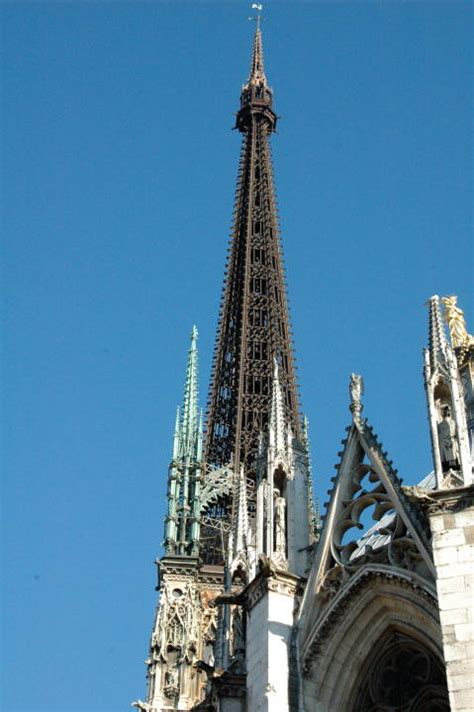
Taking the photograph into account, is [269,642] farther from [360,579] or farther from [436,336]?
[436,336]

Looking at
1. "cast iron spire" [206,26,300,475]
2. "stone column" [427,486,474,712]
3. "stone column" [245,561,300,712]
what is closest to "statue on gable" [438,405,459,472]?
"stone column" [427,486,474,712]

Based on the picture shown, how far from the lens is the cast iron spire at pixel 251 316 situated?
50906 millimetres

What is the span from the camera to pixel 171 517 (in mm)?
45031

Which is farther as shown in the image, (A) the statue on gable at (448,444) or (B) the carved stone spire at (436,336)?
(B) the carved stone spire at (436,336)

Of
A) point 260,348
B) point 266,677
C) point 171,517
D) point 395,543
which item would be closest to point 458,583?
point 395,543

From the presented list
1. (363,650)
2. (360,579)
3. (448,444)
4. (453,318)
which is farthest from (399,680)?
(453,318)

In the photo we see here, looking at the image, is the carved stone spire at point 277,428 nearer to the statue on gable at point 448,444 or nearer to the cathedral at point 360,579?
the cathedral at point 360,579

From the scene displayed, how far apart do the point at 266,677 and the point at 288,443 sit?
525cm

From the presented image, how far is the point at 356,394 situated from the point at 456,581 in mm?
5556

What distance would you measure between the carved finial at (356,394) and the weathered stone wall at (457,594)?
4176mm

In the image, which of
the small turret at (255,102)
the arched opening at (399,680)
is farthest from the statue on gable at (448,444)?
the small turret at (255,102)

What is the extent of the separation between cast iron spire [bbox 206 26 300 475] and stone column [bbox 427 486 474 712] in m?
27.1

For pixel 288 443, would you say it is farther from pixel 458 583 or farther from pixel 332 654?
pixel 458 583

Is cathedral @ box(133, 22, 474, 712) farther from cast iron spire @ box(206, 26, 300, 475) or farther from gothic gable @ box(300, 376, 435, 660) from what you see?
cast iron spire @ box(206, 26, 300, 475)
